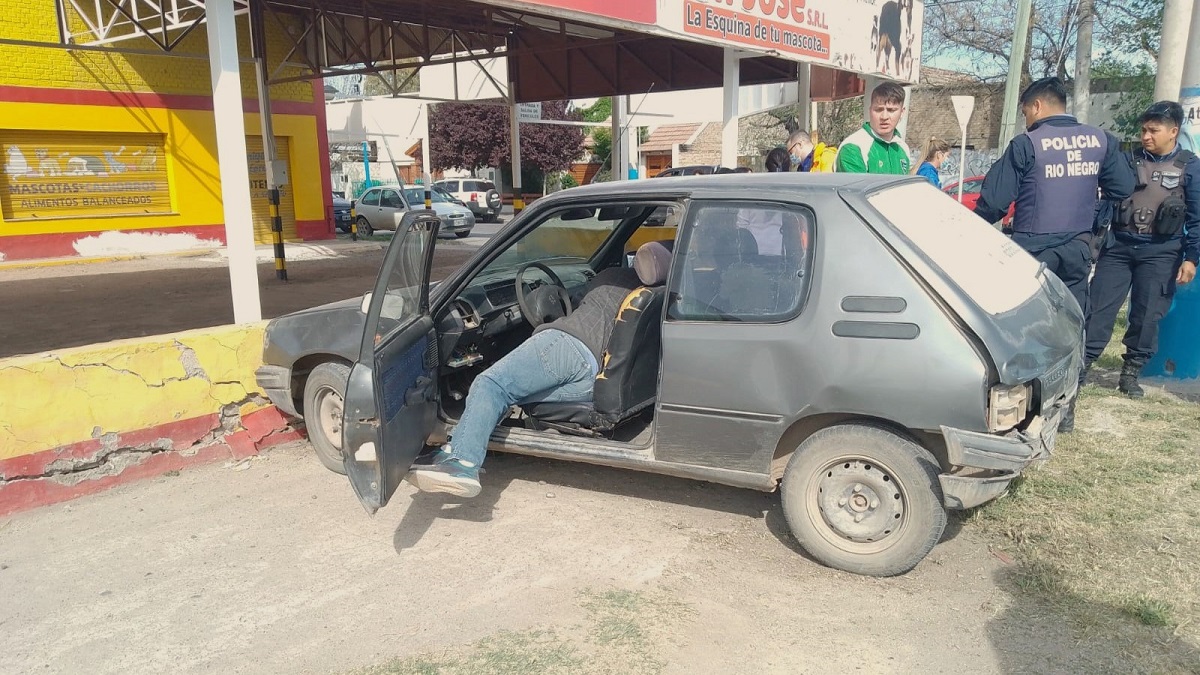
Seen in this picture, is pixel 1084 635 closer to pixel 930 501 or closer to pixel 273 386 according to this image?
pixel 930 501

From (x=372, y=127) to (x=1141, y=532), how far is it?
2517cm

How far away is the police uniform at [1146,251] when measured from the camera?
5.14 m

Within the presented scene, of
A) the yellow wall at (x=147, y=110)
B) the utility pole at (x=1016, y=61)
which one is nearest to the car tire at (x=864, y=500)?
the utility pole at (x=1016, y=61)

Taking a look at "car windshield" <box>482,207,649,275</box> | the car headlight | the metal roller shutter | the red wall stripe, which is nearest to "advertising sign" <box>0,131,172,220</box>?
the red wall stripe

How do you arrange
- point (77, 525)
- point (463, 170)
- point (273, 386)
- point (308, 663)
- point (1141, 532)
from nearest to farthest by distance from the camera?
point (308, 663)
point (1141, 532)
point (77, 525)
point (273, 386)
point (463, 170)

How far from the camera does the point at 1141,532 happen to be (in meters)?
3.50

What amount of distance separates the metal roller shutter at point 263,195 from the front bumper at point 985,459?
636 inches

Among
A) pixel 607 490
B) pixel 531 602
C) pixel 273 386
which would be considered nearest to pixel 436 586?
pixel 531 602

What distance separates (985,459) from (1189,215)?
342 centimetres

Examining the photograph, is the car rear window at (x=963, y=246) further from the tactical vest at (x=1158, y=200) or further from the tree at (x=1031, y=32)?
the tree at (x=1031, y=32)

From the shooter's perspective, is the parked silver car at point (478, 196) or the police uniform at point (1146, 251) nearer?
the police uniform at point (1146, 251)

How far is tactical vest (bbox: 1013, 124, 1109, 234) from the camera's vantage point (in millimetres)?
4727

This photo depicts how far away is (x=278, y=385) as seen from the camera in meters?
4.60

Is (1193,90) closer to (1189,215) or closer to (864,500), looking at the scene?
(1189,215)
